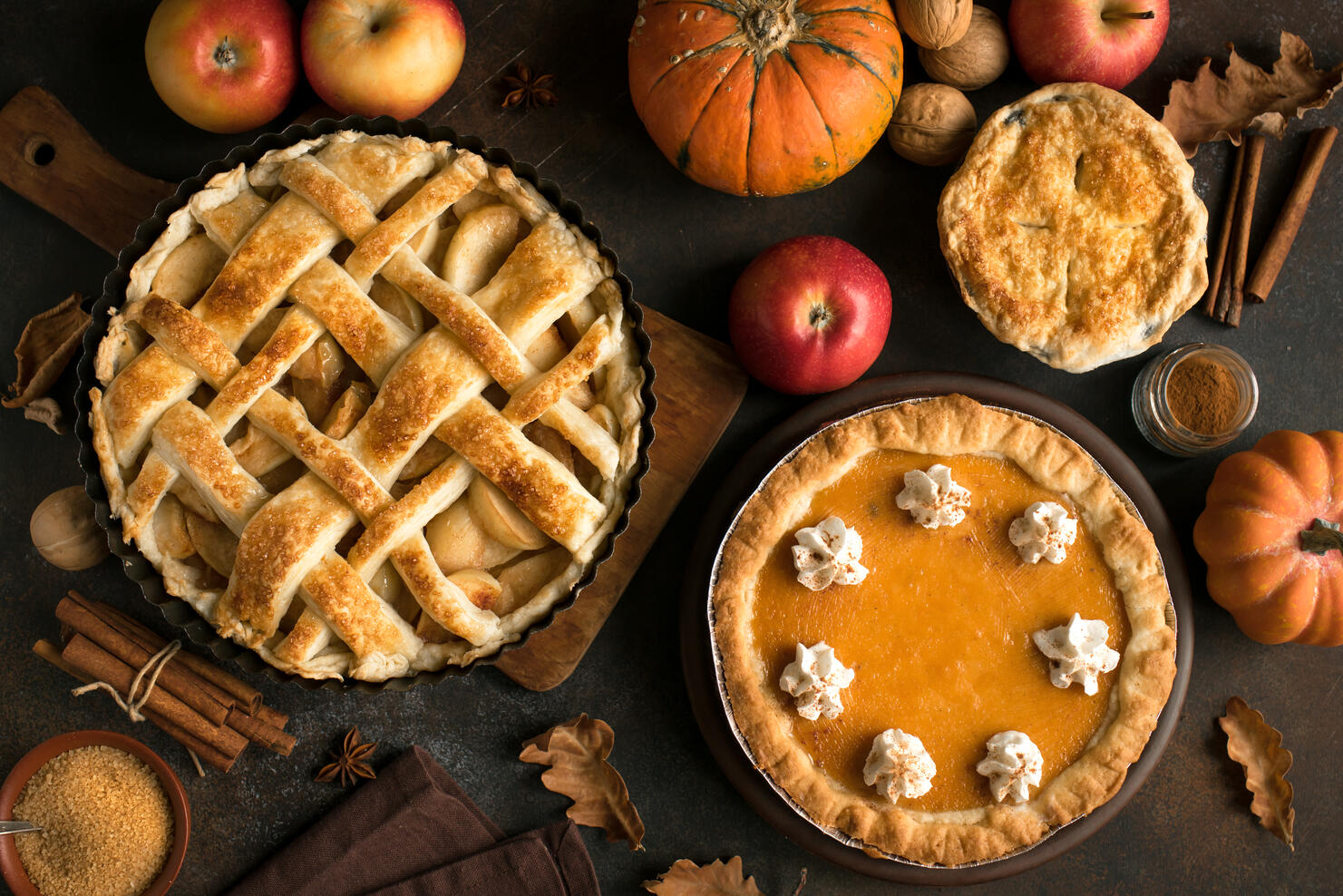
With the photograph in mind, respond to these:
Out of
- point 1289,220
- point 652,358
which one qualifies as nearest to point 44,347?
point 652,358

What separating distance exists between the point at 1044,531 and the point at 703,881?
1.17m

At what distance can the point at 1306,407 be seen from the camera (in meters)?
2.29

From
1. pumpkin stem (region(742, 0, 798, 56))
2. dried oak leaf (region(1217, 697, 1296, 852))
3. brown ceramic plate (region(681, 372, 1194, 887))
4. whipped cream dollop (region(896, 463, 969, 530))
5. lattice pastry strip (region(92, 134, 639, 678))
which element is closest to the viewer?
lattice pastry strip (region(92, 134, 639, 678))

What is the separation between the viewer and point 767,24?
1.89 meters

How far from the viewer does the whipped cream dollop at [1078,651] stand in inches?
78.4

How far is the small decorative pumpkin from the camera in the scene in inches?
80.4

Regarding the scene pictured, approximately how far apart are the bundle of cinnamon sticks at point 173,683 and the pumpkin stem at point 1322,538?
95.3 inches

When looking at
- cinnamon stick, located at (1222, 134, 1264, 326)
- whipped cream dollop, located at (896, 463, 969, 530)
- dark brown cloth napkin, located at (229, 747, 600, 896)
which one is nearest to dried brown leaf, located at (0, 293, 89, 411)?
dark brown cloth napkin, located at (229, 747, 600, 896)

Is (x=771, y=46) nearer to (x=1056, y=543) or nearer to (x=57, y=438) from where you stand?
(x=1056, y=543)

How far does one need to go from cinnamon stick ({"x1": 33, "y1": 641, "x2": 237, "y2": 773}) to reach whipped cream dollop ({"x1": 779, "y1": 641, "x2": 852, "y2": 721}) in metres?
1.32

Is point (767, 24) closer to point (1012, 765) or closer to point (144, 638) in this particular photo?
point (1012, 765)

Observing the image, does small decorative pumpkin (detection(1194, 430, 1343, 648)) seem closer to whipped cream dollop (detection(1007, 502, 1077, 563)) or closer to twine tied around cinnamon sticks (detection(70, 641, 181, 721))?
whipped cream dollop (detection(1007, 502, 1077, 563))

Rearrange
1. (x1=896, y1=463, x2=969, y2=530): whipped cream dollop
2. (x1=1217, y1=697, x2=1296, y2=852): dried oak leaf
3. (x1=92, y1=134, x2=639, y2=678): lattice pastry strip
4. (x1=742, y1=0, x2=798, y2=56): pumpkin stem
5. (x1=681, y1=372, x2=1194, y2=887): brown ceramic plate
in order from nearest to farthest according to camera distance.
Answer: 1. (x1=92, y1=134, x2=639, y2=678): lattice pastry strip
2. (x1=742, y1=0, x2=798, y2=56): pumpkin stem
3. (x1=896, y1=463, x2=969, y2=530): whipped cream dollop
4. (x1=681, y1=372, x2=1194, y2=887): brown ceramic plate
5. (x1=1217, y1=697, x2=1296, y2=852): dried oak leaf

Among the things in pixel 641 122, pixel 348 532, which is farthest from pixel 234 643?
pixel 641 122
